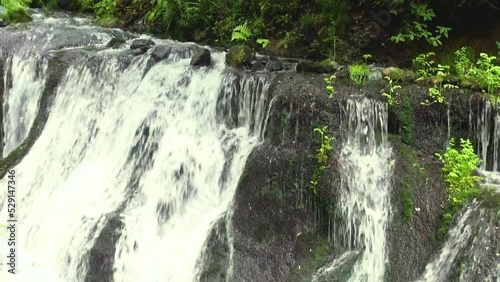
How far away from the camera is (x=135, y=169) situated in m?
7.83

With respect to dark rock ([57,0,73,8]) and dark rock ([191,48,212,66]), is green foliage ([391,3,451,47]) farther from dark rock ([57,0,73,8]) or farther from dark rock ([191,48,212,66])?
dark rock ([57,0,73,8])

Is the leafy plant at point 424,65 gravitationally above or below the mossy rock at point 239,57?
below

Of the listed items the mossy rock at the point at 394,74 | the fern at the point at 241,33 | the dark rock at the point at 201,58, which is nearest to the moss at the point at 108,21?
the fern at the point at 241,33

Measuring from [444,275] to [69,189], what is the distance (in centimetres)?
583

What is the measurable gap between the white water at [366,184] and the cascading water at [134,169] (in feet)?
4.66

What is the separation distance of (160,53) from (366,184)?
493cm

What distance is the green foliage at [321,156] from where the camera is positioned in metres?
6.31

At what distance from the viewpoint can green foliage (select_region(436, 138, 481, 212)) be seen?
19.2 feet

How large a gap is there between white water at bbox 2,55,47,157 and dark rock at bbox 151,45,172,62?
2398mm

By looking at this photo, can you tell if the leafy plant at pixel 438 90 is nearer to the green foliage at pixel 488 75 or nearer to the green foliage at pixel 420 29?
the green foliage at pixel 488 75

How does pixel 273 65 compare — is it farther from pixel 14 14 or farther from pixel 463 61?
pixel 14 14

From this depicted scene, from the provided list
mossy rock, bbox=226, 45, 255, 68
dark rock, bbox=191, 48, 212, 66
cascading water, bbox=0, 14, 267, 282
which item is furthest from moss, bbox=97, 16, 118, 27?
mossy rock, bbox=226, 45, 255, 68

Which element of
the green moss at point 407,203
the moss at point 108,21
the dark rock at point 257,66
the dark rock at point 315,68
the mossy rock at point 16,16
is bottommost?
the green moss at point 407,203

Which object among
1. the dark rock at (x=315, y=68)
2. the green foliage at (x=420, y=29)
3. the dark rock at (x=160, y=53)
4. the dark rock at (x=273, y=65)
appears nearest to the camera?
the dark rock at (x=315, y=68)
